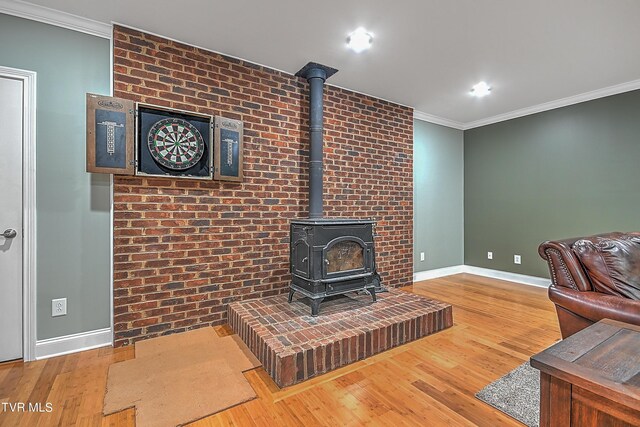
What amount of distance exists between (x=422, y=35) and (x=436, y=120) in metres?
2.37

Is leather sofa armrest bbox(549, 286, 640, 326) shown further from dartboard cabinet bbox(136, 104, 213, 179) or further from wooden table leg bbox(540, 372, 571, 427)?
dartboard cabinet bbox(136, 104, 213, 179)

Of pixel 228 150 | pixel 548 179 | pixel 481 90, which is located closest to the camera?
pixel 228 150

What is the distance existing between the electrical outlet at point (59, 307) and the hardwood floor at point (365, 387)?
12.3 inches

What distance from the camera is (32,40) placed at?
2127 mm

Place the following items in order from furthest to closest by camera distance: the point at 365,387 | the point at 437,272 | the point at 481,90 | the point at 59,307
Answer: the point at 437,272, the point at 481,90, the point at 59,307, the point at 365,387

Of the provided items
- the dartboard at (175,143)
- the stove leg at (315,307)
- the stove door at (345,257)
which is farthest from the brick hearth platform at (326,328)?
the dartboard at (175,143)

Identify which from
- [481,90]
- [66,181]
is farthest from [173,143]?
[481,90]

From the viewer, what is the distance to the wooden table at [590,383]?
899 millimetres

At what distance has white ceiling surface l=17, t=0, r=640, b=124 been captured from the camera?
2109 mm

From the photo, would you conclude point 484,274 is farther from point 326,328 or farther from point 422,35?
point 422,35

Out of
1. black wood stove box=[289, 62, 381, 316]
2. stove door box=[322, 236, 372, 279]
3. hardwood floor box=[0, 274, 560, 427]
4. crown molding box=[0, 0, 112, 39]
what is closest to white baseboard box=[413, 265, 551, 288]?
hardwood floor box=[0, 274, 560, 427]

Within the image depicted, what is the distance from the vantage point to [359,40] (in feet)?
8.09

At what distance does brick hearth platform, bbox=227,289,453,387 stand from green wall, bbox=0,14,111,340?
1.12m

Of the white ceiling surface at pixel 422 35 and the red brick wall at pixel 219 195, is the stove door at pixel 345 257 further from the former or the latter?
the white ceiling surface at pixel 422 35
